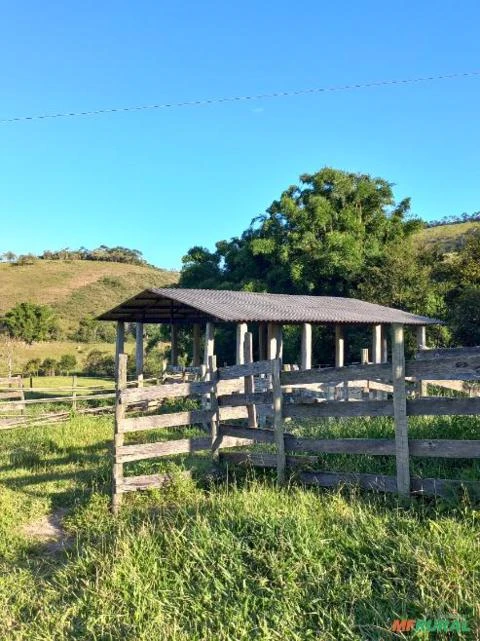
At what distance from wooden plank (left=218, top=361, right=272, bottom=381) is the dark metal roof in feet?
Result: 22.7

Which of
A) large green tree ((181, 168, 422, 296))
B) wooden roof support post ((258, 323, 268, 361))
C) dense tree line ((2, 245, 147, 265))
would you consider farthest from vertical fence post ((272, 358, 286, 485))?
dense tree line ((2, 245, 147, 265))

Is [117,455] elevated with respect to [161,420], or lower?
lower

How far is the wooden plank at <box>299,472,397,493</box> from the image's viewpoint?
16.0 feet

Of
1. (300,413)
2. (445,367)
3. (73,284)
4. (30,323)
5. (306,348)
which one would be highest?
(73,284)

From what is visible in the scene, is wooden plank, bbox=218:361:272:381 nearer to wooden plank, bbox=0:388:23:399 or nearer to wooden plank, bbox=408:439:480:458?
wooden plank, bbox=408:439:480:458

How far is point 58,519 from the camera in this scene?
6.30 metres

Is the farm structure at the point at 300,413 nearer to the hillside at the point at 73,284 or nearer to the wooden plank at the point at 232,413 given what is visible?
the wooden plank at the point at 232,413

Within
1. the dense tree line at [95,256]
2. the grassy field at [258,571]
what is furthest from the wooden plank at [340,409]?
the dense tree line at [95,256]

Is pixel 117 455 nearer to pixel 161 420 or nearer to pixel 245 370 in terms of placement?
pixel 161 420

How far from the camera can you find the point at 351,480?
513cm

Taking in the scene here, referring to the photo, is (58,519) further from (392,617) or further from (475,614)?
(475,614)

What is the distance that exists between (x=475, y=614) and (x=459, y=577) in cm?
31

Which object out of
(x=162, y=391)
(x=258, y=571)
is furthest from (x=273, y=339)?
(x=258, y=571)

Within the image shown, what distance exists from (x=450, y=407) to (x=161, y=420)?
325 cm
